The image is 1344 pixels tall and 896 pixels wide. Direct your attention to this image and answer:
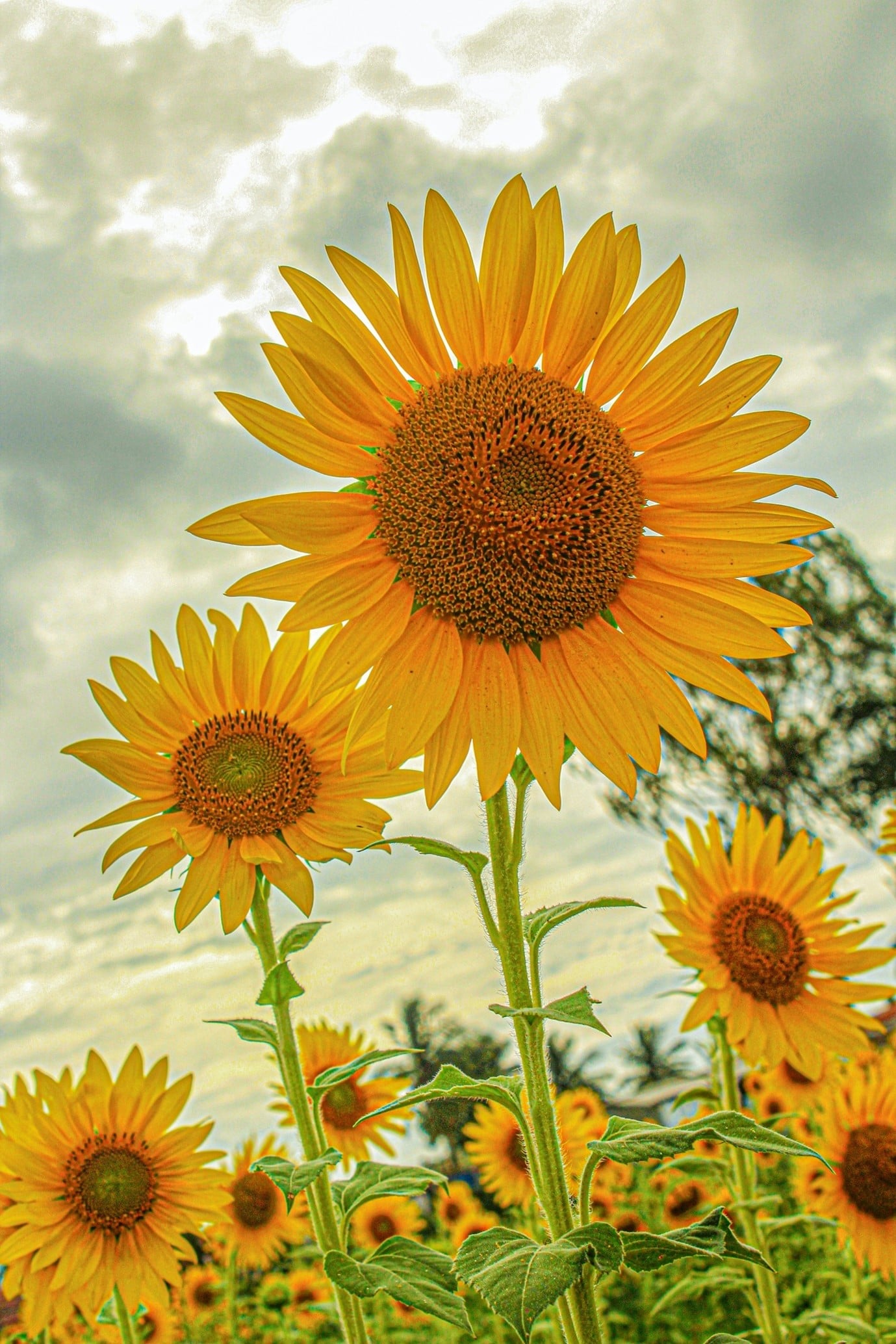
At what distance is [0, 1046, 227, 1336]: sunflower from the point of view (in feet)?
9.82

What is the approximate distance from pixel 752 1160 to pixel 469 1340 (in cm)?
262

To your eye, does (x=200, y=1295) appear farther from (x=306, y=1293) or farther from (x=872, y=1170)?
(x=872, y=1170)

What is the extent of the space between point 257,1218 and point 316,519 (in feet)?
14.6

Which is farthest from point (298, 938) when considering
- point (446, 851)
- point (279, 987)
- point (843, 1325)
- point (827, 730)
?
point (827, 730)

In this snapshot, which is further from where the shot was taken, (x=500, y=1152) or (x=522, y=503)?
(x=500, y=1152)

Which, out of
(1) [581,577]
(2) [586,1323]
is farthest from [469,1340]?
(1) [581,577]

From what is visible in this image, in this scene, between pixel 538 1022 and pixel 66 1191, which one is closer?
pixel 538 1022

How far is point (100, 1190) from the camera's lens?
3.10 meters

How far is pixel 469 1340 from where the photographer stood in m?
4.78

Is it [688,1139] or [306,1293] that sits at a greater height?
[306,1293]

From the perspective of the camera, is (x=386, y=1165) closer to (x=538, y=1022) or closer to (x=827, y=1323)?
(x=538, y=1022)

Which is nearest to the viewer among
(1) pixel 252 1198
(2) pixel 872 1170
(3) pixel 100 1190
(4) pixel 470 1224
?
(3) pixel 100 1190

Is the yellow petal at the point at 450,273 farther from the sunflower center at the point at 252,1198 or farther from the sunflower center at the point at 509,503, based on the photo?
the sunflower center at the point at 252,1198

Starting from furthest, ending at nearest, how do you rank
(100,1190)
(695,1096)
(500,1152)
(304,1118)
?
1. (500,1152)
2. (695,1096)
3. (100,1190)
4. (304,1118)
